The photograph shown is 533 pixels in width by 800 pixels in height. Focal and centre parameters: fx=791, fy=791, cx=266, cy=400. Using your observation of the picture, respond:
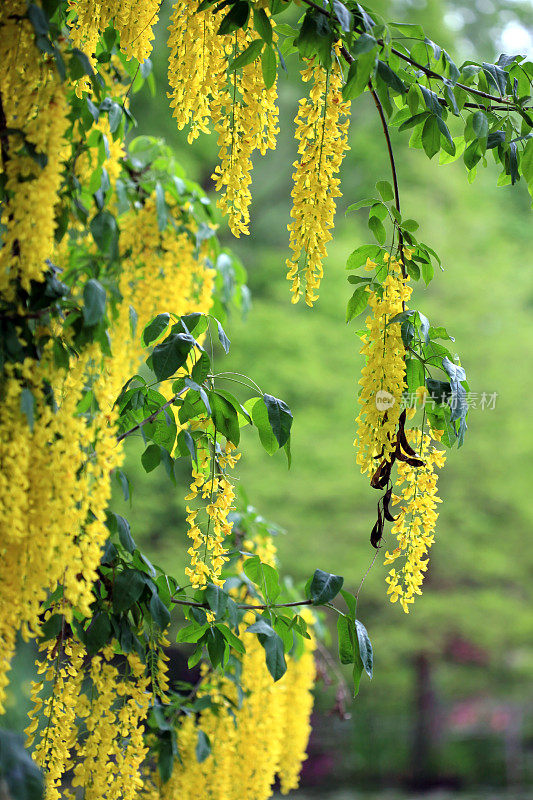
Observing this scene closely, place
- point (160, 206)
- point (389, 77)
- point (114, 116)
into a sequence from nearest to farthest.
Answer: point (389, 77) < point (114, 116) < point (160, 206)

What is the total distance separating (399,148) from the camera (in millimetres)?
7570

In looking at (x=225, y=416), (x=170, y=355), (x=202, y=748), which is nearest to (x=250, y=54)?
(x=170, y=355)

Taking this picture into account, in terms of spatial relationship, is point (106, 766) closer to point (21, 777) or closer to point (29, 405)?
point (21, 777)

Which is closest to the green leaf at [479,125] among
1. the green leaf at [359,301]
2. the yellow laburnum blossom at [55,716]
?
the green leaf at [359,301]

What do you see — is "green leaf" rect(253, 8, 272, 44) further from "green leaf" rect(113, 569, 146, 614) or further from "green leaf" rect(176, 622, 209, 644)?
"green leaf" rect(176, 622, 209, 644)

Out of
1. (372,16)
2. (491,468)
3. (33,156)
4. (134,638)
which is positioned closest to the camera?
(33,156)

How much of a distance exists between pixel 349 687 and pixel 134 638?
7244 millimetres

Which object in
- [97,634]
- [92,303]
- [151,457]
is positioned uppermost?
[92,303]

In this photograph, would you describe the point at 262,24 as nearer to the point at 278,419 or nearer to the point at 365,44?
the point at 365,44

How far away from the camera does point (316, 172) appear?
1404 mm

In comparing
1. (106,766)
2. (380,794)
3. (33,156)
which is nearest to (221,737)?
(106,766)

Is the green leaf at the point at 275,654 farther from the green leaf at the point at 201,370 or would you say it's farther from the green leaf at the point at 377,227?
the green leaf at the point at 377,227

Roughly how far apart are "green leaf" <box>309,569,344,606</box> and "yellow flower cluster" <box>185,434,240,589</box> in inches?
7.2

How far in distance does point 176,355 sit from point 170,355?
1 cm
